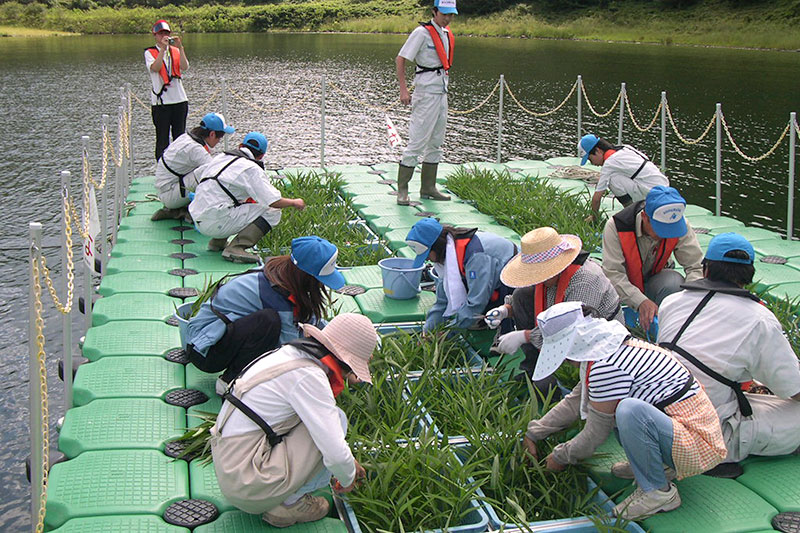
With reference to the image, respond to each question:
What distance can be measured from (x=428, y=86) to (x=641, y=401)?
4796 mm

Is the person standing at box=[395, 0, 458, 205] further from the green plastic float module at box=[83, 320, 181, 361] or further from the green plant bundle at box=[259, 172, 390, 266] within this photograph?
the green plastic float module at box=[83, 320, 181, 361]

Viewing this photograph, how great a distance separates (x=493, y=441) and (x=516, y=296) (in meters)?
0.82

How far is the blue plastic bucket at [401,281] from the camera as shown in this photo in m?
4.95

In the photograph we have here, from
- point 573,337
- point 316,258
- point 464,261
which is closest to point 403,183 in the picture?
point 464,261

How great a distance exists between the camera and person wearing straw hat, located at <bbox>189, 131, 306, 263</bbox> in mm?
5633

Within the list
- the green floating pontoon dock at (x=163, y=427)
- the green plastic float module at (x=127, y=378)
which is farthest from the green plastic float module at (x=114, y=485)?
the green plastic float module at (x=127, y=378)

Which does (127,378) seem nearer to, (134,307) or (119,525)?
(134,307)

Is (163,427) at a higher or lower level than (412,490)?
higher

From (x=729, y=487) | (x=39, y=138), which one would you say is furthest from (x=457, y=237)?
(x=39, y=138)

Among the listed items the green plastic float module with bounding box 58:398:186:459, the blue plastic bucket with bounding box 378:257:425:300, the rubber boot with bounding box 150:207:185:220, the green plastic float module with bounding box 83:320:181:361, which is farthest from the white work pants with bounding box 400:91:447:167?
the green plastic float module with bounding box 58:398:186:459

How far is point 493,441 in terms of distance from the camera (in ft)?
11.3

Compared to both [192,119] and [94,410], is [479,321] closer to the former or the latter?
[94,410]

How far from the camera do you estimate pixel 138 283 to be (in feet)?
17.3

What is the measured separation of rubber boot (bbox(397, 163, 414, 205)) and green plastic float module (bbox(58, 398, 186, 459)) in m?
3.89
